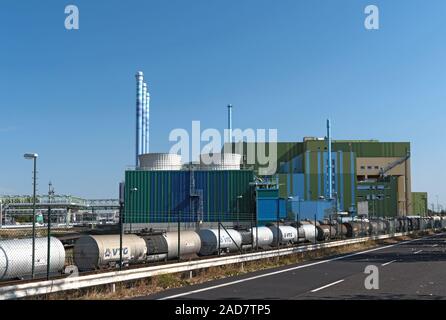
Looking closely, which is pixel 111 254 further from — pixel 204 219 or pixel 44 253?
pixel 204 219

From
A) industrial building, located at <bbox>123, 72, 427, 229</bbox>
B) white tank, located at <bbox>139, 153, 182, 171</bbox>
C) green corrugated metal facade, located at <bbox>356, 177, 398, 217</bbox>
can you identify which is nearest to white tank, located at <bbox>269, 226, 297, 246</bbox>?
industrial building, located at <bbox>123, 72, 427, 229</bbox>

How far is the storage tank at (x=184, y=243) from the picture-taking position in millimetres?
22156

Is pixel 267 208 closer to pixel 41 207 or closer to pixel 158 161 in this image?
pixel 158 161

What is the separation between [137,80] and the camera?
8012 cm

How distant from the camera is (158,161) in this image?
3068 inches

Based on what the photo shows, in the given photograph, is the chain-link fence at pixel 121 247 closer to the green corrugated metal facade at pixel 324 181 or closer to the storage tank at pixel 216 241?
the storage tank at pixel 216 241

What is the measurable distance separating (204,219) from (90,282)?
→ 5953 centimetres

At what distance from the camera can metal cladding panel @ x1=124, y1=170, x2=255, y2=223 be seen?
7231 cm

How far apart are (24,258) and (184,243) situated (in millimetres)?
9567

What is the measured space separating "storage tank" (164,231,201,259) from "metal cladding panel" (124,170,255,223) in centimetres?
4723

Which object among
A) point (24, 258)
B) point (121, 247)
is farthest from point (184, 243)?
point (24, 258)

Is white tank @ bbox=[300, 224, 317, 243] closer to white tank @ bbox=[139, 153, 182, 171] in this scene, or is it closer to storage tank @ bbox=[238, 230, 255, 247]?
storage tank @ bbox=[238, 230, 255, 247]

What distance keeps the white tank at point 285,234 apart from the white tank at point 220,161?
1675 inches
